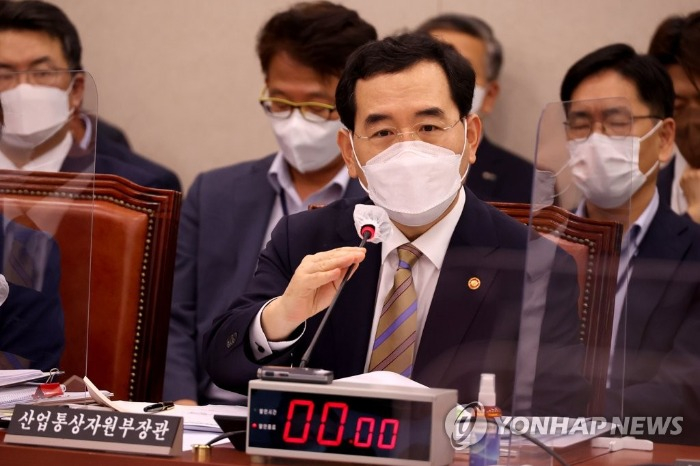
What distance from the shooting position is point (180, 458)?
1.47m

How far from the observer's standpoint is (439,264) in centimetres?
213

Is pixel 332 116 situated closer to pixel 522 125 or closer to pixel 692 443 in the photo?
pixel 522 125

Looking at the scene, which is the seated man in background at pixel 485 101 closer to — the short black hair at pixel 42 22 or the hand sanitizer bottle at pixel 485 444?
the short black hair at pixel 42 22

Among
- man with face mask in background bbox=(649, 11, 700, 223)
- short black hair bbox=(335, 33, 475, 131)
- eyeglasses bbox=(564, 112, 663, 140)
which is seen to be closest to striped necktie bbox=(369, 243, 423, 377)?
short black hair bbox=(335, 33, 475, 131)

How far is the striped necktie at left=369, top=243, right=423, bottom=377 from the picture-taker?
2.02 meters

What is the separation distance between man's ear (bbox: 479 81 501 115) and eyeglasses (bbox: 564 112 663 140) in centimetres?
214

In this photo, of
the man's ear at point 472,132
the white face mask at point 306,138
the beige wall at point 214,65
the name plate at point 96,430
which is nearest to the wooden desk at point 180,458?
the name plate at point 96,430

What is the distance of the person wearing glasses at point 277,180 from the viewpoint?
3047 mm

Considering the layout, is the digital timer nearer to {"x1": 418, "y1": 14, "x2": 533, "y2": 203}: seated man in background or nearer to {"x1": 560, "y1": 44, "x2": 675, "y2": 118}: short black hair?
{"x1": 560, "y1": 44, "x2": 675, "y2": 118}: short black hair

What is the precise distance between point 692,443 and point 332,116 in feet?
4.38

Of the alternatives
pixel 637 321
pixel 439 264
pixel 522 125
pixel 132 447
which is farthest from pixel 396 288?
pixel 522 125

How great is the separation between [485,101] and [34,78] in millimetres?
1979

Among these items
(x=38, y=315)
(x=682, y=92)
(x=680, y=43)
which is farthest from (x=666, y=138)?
(x=38, y=315)

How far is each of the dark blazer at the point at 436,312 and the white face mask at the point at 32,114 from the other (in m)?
0.47
